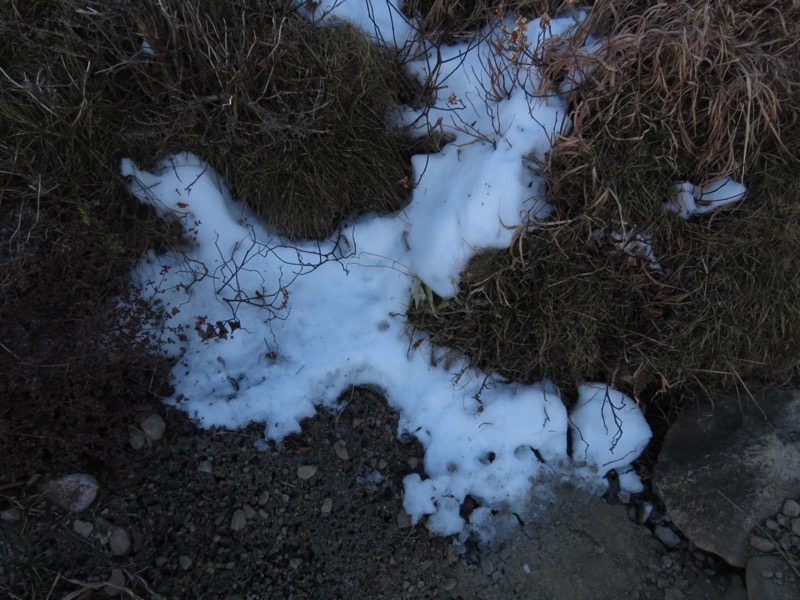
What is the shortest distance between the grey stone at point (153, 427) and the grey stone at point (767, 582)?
→ 9.32 ft

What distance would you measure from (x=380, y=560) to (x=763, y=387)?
85.8 inches

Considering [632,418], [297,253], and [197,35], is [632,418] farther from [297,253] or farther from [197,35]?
[197,35]

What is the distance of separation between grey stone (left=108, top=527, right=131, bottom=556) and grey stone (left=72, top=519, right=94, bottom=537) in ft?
0.28

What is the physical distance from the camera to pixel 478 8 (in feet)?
9.98

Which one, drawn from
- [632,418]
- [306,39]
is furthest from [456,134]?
[632,418]

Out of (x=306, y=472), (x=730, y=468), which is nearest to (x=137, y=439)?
(x=306, y=472)

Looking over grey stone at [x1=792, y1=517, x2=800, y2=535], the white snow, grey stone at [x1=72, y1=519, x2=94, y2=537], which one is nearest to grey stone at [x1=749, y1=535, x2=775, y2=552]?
grey stone at [x1=792, y1=517, x2=800, y2=535]

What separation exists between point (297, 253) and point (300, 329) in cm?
40

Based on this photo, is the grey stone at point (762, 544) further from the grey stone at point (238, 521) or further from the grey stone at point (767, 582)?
the grey stone at point (238, 521)

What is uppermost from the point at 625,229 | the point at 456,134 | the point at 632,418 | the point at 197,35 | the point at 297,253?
the point at 197,35

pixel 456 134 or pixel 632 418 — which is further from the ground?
pixel 456 134

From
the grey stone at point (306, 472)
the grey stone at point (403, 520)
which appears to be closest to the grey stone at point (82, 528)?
the grey stone at point (306, 472)

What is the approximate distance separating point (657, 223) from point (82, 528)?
3.02 meters

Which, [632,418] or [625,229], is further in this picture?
[632,418]
